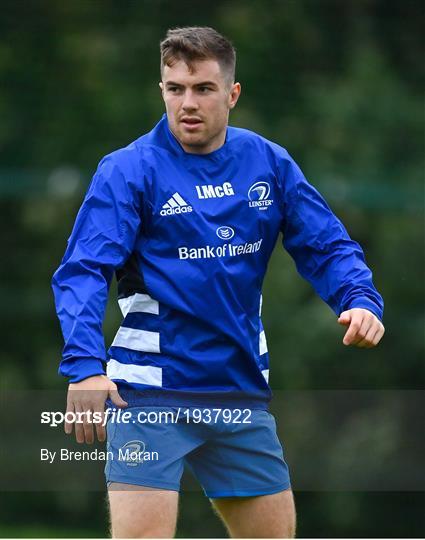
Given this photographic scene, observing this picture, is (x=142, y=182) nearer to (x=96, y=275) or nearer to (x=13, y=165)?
(x=96, y=275)

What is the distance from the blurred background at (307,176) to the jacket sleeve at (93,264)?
246 inches

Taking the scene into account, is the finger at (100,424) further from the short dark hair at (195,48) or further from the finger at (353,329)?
the short dark hair at (195,48)

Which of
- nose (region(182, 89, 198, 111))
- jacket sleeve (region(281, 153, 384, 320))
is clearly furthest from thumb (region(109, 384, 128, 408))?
nose (region(182, 89, 198, 111))

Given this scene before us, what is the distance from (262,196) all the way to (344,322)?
587 mm

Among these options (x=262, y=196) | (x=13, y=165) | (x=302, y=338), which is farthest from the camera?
(x=13, y=165)

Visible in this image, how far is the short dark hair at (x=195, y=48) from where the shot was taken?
14.4 feet

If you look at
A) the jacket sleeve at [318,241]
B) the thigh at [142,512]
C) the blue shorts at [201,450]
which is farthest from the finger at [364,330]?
the thigh at [142,512]

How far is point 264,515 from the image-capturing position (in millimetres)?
4391

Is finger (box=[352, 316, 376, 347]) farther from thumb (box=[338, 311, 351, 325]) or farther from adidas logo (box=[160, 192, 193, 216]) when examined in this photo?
adidas logo (box=[160, 192, 193, 216])

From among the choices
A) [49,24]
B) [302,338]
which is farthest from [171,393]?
[49,24]

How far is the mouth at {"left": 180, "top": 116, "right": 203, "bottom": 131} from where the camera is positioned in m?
4.41

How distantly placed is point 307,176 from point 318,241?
21.7 ft

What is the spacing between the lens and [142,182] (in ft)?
14.1

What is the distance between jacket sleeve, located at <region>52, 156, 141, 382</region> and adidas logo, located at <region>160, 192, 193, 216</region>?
0.10m
